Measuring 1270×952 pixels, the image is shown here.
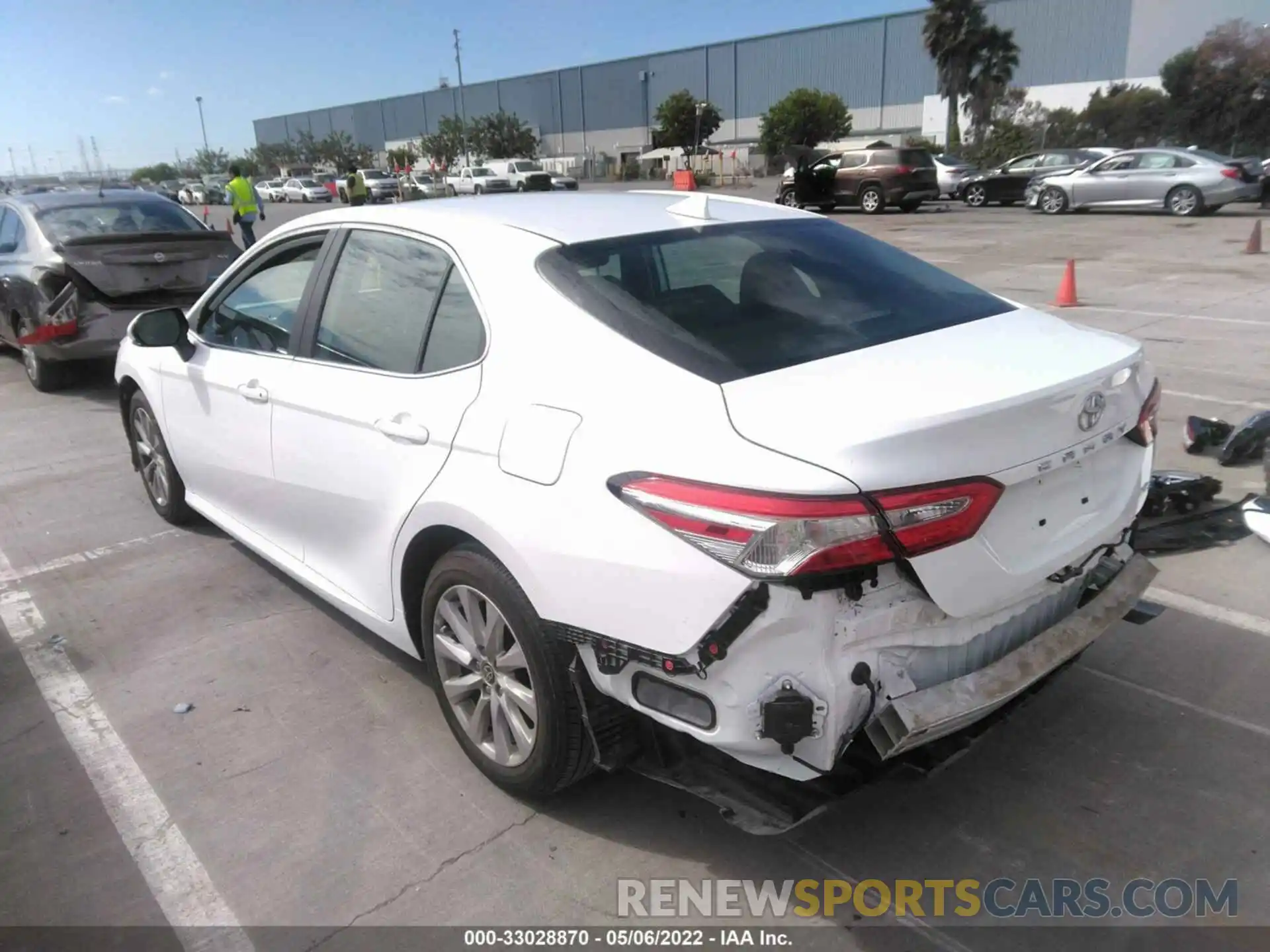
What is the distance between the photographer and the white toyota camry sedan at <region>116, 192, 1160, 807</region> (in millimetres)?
2129

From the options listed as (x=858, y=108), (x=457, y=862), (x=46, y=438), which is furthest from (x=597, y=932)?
(x=858, y=108)

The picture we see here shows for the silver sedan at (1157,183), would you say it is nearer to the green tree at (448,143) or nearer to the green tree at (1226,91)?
the green tree at (1226,91)

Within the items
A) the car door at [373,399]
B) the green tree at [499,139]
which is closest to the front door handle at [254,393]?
the car door at [373,399]

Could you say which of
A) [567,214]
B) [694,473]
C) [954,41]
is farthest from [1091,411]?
[954,41]

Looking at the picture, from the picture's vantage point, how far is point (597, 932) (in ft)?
8.11

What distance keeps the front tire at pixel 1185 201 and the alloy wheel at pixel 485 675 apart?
76.2ft

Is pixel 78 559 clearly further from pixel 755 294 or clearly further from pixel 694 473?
pixel 694 473

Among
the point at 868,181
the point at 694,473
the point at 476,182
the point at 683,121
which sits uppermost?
the point at 683,121

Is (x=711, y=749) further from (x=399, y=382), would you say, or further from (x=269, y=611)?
(x=269, y=611)

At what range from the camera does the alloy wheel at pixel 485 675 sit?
2.73 metres

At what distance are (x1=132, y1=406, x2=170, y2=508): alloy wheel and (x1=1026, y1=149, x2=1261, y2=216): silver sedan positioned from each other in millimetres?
22688

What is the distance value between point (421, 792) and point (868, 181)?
26024 millimetres

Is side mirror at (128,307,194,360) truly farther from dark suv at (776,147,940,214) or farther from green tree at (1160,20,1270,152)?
green tree at (1160,20,1270,152)

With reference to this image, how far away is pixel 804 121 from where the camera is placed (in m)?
62.8
